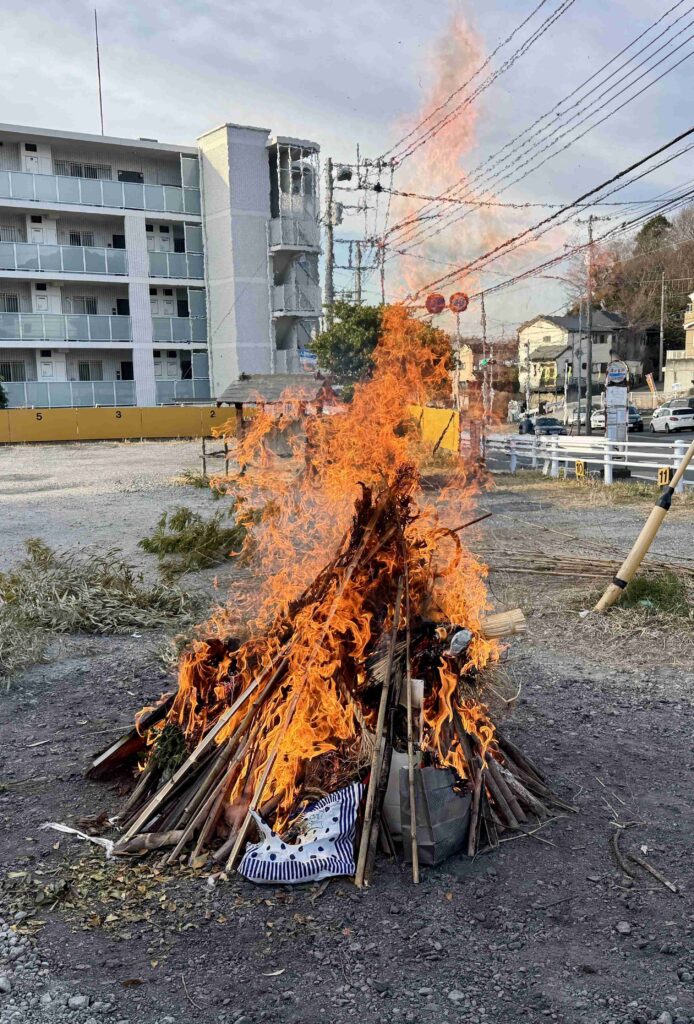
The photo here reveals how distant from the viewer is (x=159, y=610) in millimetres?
8828

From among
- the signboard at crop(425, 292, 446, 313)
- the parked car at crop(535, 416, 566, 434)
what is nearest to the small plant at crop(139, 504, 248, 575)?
the signboard at crop(425, 292, 446, 313)

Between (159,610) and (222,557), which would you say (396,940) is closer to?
(159,610)

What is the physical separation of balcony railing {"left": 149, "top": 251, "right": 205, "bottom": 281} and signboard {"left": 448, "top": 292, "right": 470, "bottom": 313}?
3532 cm

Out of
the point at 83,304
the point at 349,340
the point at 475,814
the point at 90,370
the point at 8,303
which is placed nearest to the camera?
the point at 475,814

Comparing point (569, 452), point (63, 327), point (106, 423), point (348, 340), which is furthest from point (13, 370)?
point (569, 452)

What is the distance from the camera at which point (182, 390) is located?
4181cm

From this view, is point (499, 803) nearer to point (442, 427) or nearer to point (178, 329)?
point (442, 427)

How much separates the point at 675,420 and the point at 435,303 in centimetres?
3977

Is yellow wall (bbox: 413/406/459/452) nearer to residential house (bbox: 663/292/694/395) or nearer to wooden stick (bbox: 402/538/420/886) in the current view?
wooden stick (bbox: 402/538/420/886)

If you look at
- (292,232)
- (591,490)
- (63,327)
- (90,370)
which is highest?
(292,232)

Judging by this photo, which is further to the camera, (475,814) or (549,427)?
(549,427)

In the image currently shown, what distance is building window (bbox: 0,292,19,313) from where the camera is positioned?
128 feet

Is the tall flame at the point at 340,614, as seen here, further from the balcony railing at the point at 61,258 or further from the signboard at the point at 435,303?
the balcony railing at the point at 61,258

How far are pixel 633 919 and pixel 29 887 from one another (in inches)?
115
